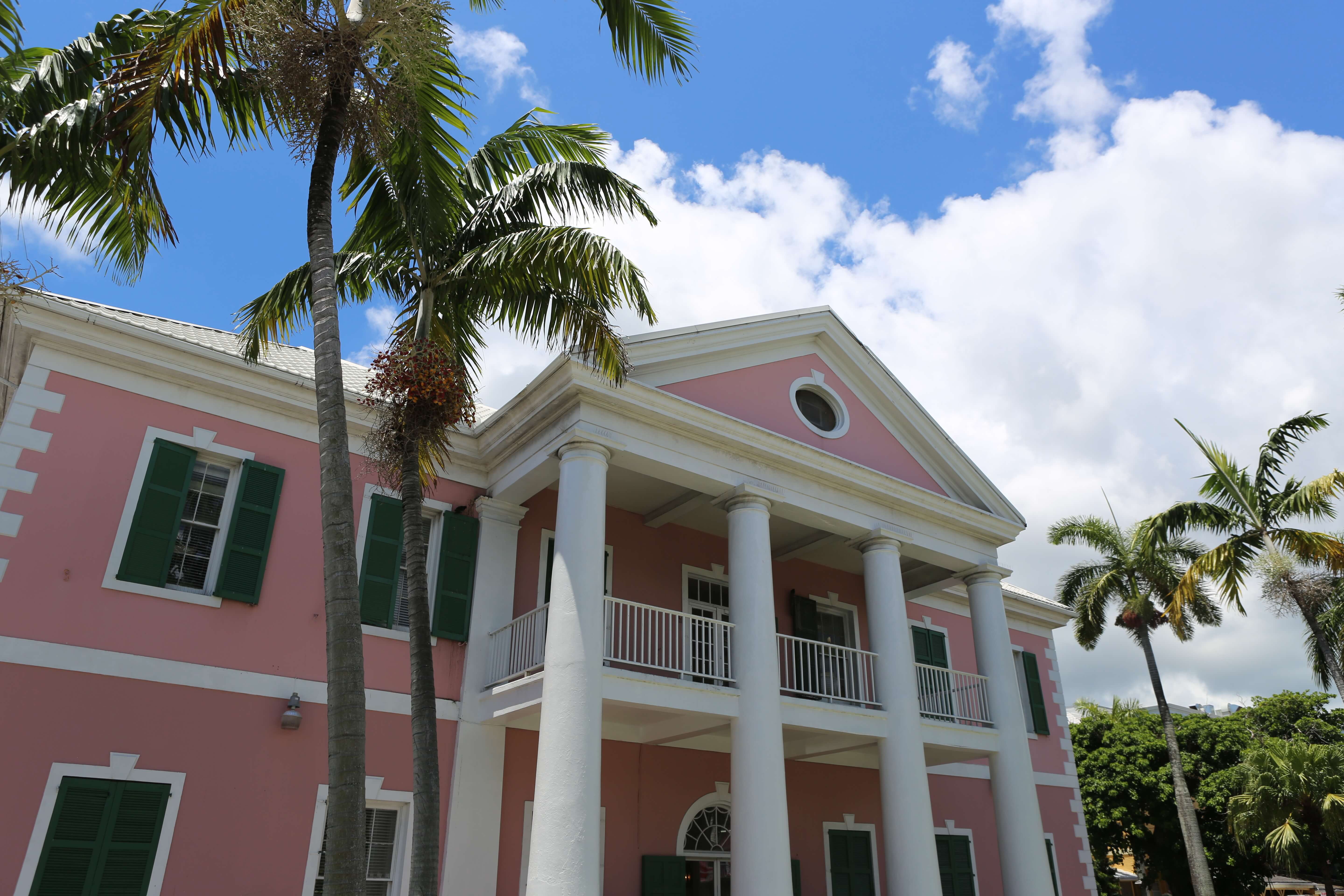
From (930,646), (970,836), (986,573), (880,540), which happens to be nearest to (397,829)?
(880,540)

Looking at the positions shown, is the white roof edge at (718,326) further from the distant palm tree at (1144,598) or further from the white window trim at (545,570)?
the distant palm tree at (1144,598)

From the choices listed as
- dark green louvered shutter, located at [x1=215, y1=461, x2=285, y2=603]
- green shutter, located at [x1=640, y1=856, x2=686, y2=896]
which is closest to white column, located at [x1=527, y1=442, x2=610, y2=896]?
green shutter, located at [x1=640, y1=856, x2=686, y2=896]

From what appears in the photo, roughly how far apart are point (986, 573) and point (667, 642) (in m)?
5.15

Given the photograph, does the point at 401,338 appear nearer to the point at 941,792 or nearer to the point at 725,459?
the point at 725,459

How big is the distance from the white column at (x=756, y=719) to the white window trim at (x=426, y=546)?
3.65 meters

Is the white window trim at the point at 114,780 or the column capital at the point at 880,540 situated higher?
the column capital at the point at 880,540

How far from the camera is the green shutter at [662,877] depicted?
11141mm

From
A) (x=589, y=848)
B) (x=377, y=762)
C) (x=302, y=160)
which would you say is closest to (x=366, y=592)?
(x=377, y=762)

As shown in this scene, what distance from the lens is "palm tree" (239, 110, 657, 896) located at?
303 inches

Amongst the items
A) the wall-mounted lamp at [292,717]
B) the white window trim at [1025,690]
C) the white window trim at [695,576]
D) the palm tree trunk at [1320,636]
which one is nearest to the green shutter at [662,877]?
the white window trim at [695,576]

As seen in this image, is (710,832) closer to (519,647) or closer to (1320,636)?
(519,647)

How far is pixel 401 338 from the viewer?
8695 mm

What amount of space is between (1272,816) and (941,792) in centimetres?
845

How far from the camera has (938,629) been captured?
55.1 feet
